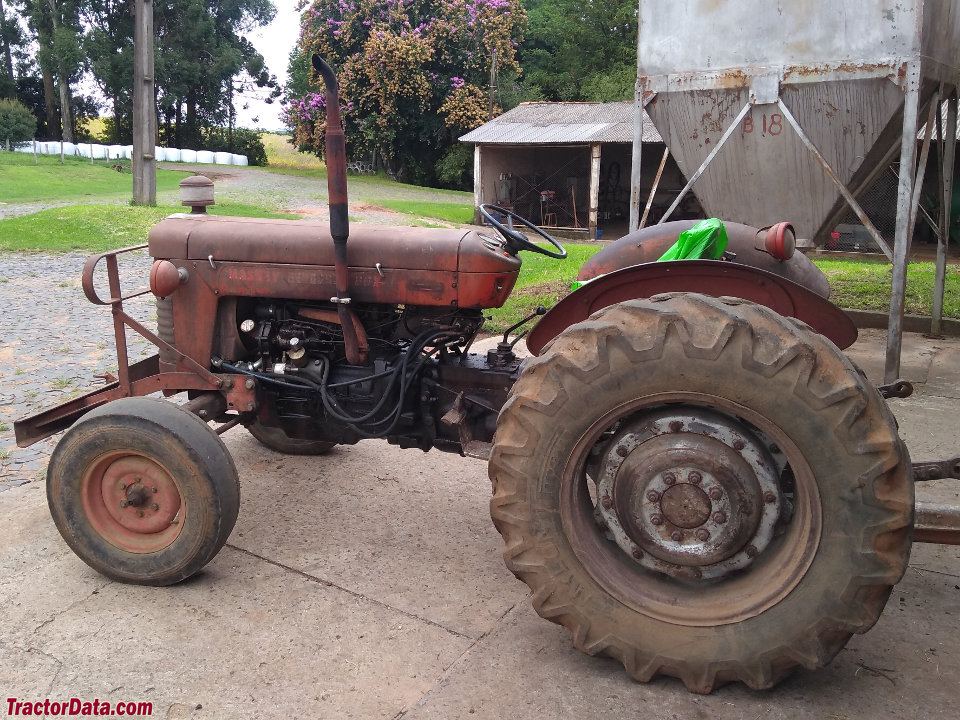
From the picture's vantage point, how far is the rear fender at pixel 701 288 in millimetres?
3172

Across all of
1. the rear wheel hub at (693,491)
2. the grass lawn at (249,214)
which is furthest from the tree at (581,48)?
the rear wheel hub at (693,491)

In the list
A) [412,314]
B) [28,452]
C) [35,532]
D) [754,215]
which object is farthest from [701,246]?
[754,215]

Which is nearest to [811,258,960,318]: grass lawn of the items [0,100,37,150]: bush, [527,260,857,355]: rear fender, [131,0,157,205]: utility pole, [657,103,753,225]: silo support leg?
[657,103,753,225]: silo support leg

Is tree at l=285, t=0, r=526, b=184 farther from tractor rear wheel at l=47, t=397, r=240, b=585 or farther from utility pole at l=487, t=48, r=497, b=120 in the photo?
tractor rear wheel at l=47, t=397, r=240, b=585

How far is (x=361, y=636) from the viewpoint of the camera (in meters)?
3.12

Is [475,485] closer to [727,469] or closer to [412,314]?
[412,314]

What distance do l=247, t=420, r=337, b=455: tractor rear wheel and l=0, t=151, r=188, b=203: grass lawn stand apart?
64.4 ft

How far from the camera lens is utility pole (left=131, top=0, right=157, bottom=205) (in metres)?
17.3

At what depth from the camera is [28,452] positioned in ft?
16.7

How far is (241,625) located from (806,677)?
2.03 meters

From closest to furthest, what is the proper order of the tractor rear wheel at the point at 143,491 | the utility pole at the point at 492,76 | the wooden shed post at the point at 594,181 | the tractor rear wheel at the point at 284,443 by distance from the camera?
the tractor rear wheel at the point at 143,491, the tractor rear wheel at the point at 284,443, the wooden shed post at the point at 594,181, the utility pole at the point at 492,76

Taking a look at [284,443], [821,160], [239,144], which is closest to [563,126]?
[821,160]

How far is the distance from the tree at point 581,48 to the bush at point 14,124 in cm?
2278

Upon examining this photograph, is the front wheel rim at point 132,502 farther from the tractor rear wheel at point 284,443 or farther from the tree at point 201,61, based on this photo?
the tree at point 201,61
